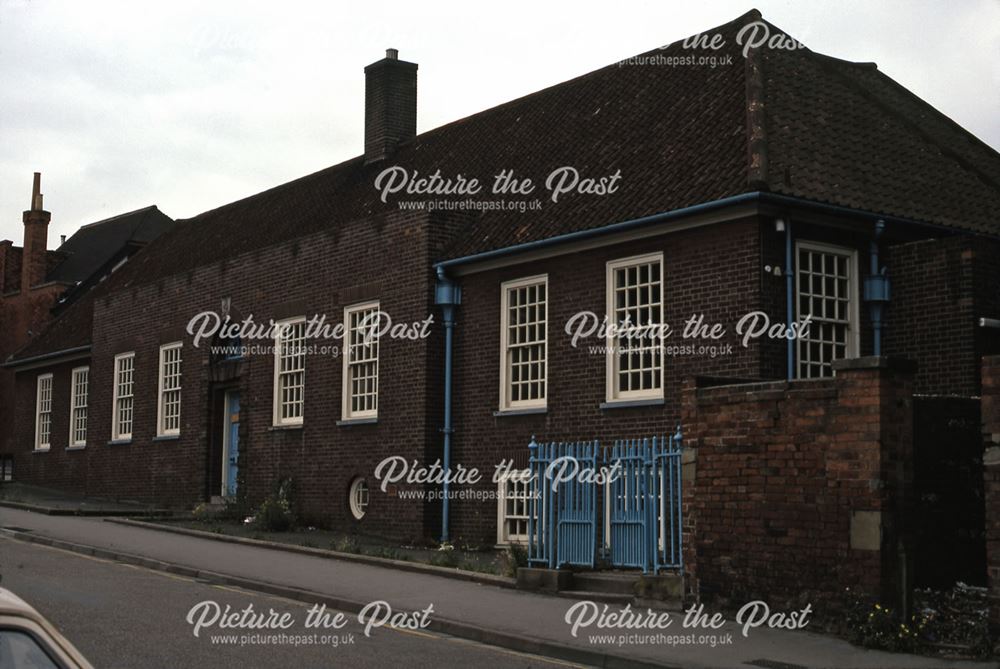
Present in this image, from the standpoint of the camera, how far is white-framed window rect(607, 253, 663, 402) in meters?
17.3

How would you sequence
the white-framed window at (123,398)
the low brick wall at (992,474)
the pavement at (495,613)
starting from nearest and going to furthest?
the pavement at (495,613)
the low brick wall at (992,474)
the white-framed window at (123,398)

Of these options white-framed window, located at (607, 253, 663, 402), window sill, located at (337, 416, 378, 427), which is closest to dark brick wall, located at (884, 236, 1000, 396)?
white-framed window, located at (607, 253, 663, 402)

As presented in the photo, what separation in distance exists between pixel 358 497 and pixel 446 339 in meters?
3.74

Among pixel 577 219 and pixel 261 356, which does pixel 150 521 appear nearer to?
pixel 261 356

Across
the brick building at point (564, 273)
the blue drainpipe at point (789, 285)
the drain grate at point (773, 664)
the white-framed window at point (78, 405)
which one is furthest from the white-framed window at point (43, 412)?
the drain grate at point (773, 664)

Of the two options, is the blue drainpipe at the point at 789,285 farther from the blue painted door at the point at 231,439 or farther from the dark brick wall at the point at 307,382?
the blue painted door at the point at 231,439

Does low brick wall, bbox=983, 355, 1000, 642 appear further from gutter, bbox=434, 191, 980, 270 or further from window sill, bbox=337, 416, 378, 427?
window sill, bbox=337, 416, 378, 427

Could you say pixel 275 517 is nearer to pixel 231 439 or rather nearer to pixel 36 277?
pixel 231 439

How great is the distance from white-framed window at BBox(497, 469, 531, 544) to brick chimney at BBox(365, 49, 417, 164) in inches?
397

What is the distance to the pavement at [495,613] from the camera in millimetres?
10391

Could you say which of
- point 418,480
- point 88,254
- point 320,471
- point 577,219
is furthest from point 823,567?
point 88,254

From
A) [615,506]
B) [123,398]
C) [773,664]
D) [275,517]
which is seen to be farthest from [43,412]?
[773,664]

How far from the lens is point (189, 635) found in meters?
11.2

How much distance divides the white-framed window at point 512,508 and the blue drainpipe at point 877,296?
563 centimetres
